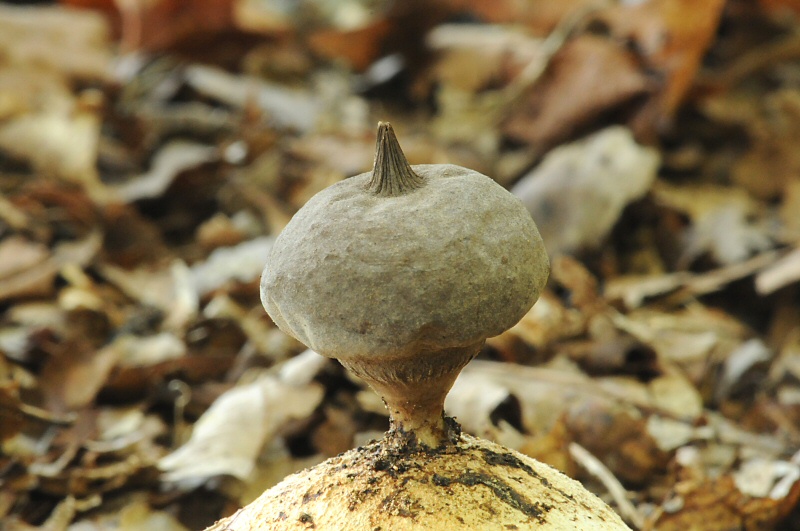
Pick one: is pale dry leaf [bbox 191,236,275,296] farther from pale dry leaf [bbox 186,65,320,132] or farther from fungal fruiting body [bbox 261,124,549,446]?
fungal fruiting body [bbox 261,124,549,446]

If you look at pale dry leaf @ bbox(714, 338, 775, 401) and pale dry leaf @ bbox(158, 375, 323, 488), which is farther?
pale dry leaf @ bbox(714, 338, 775, 401)

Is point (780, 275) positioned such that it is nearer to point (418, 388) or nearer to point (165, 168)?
point (418, 388)

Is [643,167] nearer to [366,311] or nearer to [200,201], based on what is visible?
[200,201]

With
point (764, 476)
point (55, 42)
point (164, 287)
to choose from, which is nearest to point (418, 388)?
point (764, 476)

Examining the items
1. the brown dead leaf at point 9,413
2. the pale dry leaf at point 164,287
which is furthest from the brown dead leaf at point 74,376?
the pale dry leaf at point 164,287

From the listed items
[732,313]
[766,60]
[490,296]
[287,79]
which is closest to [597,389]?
[732,313]

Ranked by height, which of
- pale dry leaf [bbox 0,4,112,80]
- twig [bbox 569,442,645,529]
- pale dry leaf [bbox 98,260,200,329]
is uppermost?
pale dry leaf [bbox 0,4,112,80]

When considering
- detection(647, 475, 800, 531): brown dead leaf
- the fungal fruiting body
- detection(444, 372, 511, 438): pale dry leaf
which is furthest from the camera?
detection(444, 372, 511, 438): pale dry leaf

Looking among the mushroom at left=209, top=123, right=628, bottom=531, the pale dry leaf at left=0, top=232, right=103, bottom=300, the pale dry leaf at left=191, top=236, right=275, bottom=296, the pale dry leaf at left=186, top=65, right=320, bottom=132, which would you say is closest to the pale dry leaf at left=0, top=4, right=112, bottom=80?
the pale dry leaf at left=186, top=65, right=320, bottom=132
